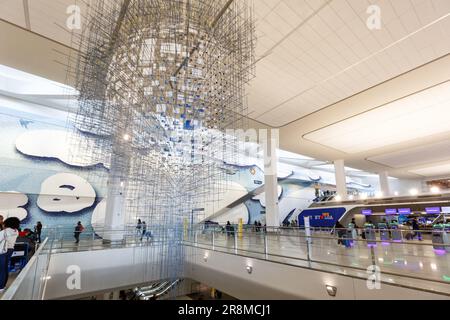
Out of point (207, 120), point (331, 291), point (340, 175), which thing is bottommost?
point (331, 291)

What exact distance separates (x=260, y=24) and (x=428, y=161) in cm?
1844

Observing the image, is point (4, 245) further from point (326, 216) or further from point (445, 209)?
point (445, 209)

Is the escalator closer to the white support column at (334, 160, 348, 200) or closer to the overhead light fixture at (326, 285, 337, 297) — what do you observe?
the overhead light fixture at (326, 285, 337, 297)

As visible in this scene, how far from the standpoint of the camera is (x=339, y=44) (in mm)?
5820

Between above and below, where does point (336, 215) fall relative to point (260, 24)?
below

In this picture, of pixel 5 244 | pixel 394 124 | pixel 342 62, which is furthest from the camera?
pixel 394 124

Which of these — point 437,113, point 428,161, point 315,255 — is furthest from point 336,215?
point 315,255

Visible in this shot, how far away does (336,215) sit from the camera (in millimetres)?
17625

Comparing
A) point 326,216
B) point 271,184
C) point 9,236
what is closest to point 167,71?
point 9,236

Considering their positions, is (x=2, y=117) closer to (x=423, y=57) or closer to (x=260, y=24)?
(x=260, y=24)

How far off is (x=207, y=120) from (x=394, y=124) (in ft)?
31.1

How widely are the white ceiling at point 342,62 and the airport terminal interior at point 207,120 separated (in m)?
0.04

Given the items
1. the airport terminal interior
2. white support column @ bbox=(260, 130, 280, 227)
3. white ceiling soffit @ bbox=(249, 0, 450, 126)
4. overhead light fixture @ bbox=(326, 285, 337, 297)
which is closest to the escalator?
the airport terminal interior

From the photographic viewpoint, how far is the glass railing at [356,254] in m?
3.63
